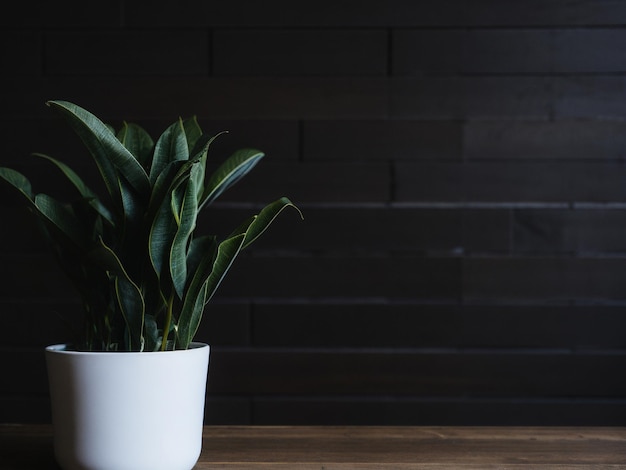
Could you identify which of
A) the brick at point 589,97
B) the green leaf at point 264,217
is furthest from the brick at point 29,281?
the brick at point 589,97

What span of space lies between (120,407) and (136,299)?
143 mm

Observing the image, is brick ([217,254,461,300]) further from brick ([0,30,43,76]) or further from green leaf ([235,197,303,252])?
brick ([0,30,43,76])

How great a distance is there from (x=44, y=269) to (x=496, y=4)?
3.48 ft

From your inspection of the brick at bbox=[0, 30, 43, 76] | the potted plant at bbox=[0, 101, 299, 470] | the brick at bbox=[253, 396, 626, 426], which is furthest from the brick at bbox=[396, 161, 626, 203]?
the brick at bbox=[0, 30, 43, 76]

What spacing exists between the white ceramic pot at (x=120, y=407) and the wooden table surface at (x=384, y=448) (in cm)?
12

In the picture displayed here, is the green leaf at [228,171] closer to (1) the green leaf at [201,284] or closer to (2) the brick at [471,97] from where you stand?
(1) the green leaf at [201,284]

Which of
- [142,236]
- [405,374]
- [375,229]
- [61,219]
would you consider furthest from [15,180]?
[405,374]

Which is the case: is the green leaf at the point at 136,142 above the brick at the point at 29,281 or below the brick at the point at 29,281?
above

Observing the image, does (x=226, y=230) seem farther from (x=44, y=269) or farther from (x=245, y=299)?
(x=44, y=269)

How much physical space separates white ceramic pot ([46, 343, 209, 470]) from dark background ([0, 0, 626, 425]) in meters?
0.47

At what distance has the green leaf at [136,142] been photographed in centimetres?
105

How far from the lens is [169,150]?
990 millimetres

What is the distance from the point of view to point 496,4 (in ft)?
4.64

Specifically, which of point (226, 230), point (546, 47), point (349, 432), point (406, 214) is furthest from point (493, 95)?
point (349, 432)
